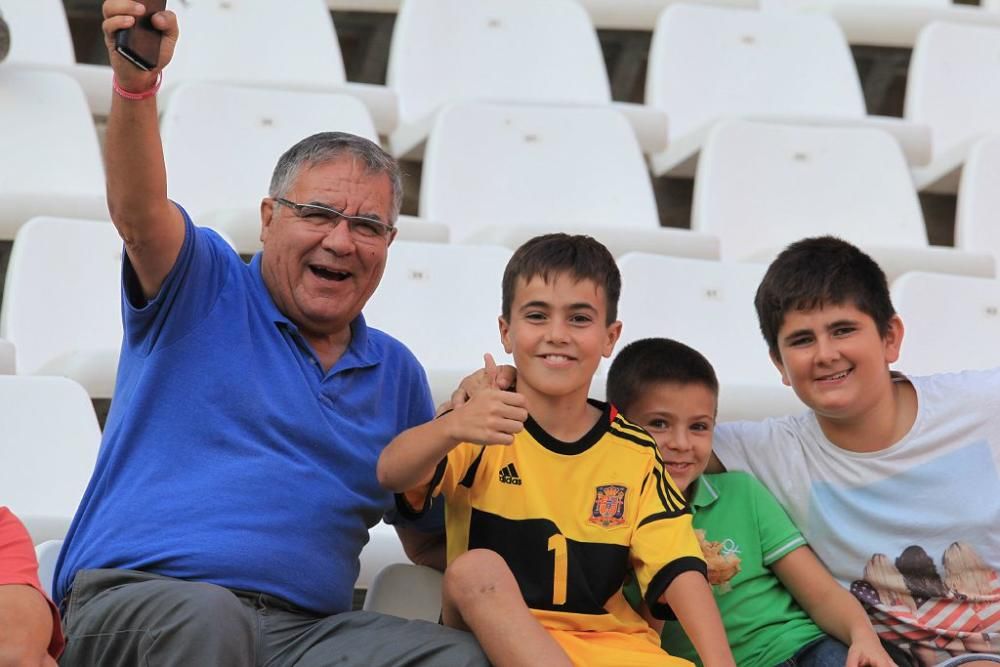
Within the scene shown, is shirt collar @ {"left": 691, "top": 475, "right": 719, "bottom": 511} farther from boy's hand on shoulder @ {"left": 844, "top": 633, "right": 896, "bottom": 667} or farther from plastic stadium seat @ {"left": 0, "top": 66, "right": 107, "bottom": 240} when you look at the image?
plastic stadium seat @ {"left": 0, "top": 66, "right": 107, "bottom": 240}

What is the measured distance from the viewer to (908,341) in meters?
3.19

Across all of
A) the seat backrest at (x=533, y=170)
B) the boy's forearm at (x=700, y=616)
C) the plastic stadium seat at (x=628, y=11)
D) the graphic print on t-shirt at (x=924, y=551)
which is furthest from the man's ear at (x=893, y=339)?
the plastic stadium seat at (x=628, y=11)

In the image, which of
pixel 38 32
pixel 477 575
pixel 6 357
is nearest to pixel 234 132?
pixel 38 32

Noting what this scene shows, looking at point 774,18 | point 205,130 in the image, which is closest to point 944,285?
point 774,18

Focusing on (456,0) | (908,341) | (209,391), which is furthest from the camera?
(456,0)

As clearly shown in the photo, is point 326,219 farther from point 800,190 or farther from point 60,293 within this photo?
point 800,190

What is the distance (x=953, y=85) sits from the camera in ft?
14.0

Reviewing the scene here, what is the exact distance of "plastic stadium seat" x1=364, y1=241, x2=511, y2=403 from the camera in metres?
2.99

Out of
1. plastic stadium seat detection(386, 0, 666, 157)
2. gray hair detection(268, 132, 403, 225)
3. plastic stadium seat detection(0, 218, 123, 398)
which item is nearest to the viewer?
gray hair detection(268, 132, 403, 225)

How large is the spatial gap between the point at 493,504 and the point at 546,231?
1233 mm

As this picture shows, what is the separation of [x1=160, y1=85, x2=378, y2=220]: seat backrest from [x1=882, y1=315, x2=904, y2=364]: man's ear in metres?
1.45

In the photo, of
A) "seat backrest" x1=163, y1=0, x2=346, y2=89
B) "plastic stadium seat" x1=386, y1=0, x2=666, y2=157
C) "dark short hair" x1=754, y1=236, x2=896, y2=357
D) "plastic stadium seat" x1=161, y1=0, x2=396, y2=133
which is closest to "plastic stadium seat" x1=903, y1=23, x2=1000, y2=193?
"plastic stadium seat" x1=386, y1=0, x2=666, y2=157

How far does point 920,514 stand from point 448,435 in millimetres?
820

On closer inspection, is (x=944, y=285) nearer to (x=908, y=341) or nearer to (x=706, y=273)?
(x=908, y=341)
